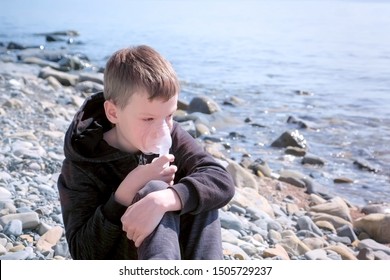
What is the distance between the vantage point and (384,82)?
43.6 feet

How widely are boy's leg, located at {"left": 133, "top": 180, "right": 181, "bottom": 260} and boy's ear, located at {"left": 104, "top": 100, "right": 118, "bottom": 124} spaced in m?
0.31

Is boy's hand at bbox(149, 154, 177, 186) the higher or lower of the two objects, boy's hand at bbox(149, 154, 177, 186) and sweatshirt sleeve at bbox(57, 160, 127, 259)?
the higher

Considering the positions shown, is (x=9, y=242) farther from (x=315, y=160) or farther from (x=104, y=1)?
(x=104, y=1)

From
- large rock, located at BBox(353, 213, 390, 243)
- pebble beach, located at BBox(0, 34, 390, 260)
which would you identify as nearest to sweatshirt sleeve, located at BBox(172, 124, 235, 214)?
pebble beach, located at BBox(0, 34, 390, 260)

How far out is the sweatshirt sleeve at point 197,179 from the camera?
2.56 m

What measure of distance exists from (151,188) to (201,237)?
278mm

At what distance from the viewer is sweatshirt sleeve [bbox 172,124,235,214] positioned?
2557 mm

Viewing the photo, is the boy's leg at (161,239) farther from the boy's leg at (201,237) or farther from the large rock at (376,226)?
the large rock at (376,226)

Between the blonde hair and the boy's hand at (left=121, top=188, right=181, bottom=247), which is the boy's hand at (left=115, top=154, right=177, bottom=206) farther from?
the blonde hair

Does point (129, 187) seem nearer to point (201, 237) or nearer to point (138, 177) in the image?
point (138, 177)

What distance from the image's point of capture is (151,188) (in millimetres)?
2535
